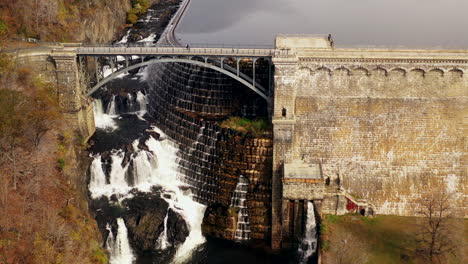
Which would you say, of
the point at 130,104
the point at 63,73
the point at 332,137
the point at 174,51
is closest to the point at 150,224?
the point at 174,51

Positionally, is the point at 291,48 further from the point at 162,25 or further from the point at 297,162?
the point at 162,25

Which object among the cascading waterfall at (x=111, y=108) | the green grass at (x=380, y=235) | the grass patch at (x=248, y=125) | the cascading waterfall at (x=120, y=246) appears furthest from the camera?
the cascading waterfall at (x=111, y=108)

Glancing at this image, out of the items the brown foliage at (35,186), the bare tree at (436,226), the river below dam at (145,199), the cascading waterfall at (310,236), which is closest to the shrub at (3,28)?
the brown foliage at (35,186)

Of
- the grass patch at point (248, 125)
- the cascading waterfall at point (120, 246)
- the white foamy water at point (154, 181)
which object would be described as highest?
the grass patch at point (248, 125)

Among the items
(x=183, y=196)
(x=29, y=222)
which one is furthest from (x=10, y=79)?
(x=183, y=196)

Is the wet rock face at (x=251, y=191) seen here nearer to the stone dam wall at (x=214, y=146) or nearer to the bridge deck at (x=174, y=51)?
the stone dam wall at (x=214, y=146)

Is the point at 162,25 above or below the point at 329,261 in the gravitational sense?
above
